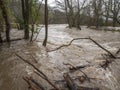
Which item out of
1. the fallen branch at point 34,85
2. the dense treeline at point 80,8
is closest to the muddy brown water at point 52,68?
the fallen branch at point 34,85

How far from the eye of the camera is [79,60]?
6828mm

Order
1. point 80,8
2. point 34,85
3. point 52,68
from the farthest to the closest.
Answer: point 80,8
point 52,68
point 34,85

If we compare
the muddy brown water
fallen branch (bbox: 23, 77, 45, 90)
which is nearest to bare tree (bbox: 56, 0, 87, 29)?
the muddy brown water

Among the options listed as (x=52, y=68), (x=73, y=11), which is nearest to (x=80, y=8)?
(x=73, y=11)

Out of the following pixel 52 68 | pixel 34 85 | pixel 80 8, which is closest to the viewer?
pixel 34 85

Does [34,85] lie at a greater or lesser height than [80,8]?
lesser

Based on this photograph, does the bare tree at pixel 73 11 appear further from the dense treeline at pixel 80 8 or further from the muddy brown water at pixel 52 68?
the muddy brown water at pixel 52 68

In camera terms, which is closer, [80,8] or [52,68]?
[52,68]

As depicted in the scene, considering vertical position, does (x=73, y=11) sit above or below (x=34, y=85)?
above

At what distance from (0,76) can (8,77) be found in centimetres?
26

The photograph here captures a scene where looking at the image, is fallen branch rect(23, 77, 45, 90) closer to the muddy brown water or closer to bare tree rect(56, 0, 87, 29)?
the muddy brown water

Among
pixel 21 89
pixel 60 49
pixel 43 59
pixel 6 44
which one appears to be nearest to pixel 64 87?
pixel 21 89

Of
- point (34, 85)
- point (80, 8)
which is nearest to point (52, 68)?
point (34, 85)

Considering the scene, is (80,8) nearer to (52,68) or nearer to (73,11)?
(73,11)
